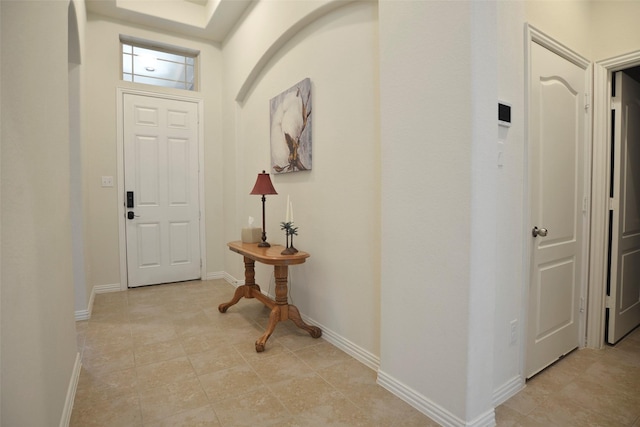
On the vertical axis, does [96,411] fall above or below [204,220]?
below

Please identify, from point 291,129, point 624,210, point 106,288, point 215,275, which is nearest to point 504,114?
point 624,210

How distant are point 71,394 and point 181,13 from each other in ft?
13.3

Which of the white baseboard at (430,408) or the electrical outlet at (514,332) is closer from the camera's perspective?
the white baseboard at (430,408)

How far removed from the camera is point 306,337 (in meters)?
2.67

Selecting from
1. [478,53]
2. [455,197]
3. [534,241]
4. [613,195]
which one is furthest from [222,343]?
[613,195]

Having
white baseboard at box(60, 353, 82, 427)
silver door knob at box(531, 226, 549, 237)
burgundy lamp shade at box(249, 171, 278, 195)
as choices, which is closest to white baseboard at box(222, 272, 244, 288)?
burgundy lamp shade at box(249, 171, 278, 195)

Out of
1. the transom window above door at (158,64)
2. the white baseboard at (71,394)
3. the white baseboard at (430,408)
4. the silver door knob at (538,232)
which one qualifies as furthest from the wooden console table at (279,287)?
the transom window above door at (158,64)

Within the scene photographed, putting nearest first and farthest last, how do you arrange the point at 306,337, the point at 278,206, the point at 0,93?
the point at 0,93
the point at 306,337
the point at 278,206

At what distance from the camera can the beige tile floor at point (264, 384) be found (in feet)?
5.56

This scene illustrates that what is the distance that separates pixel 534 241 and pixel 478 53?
1212 millimetres

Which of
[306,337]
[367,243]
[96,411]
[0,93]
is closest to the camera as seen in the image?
[0,93]

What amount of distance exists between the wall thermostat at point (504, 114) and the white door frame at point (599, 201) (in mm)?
1167

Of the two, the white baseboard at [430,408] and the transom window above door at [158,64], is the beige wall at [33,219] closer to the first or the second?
the white baseboard at [430,408]

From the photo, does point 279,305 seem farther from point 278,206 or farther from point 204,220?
point 204,220
